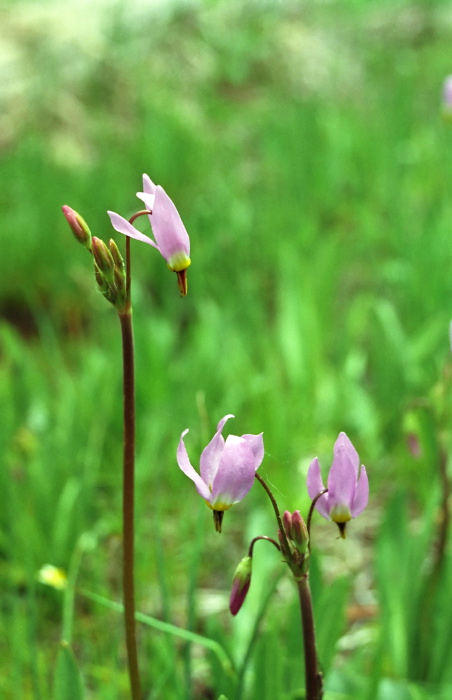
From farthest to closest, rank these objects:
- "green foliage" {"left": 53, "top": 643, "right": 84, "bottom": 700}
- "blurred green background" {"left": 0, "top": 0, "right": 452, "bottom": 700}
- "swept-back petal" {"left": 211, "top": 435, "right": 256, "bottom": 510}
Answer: "blurred green background" {"left": 0, "top": 0, "right": 452, "bottom": 700} → "green foliage" {"left": 53, "top": 643, "right": 84, "bottom": 700} → "swept-back petal" {"left": 211, "top": 435, "right": 256, "bottom": 510}

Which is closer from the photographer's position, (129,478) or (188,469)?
(188,469)

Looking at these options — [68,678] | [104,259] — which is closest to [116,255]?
[104,259]

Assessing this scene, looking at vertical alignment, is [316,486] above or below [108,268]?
below

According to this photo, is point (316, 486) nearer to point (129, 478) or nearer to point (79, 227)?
point (129, 478)

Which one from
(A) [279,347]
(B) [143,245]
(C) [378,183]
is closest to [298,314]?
(A) [279,347]

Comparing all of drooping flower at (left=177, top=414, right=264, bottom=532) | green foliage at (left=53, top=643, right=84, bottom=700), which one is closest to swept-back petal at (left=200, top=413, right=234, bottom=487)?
drooping flower at (left=177, top=414, right=264, bottom=532)

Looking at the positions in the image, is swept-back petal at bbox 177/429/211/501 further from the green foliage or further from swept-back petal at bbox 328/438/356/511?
the green foliage
